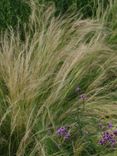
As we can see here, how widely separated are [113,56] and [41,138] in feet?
3.03

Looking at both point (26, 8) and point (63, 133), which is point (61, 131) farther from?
point (26, 8)

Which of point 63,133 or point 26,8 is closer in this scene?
point 63,133

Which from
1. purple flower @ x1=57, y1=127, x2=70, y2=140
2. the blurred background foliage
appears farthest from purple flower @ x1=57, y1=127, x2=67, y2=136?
the blurred background foliage

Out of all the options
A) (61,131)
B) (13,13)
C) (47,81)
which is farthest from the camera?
(13,13)

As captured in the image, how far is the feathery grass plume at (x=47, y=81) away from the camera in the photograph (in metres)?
2.92

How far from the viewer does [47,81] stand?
3.23m

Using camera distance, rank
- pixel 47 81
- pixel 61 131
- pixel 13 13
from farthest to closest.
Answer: pixel 13 13
pixel 47 81
pixel 61 131

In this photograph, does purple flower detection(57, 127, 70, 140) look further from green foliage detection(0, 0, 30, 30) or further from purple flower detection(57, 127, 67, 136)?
green foliage detection(0, 0, 30, 30)

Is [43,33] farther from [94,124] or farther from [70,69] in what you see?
[94,124]

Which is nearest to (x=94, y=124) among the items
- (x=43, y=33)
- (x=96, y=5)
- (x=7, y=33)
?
(x=43, y=33)

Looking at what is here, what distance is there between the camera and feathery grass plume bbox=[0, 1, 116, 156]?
9.58 ft

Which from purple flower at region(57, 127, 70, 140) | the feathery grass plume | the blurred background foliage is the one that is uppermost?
the blurred background foliage

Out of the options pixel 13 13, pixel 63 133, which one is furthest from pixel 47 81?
pixel 13 13

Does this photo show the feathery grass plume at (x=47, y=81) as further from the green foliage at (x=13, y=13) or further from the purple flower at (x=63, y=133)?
the green foliage at (x=13, y=13)
